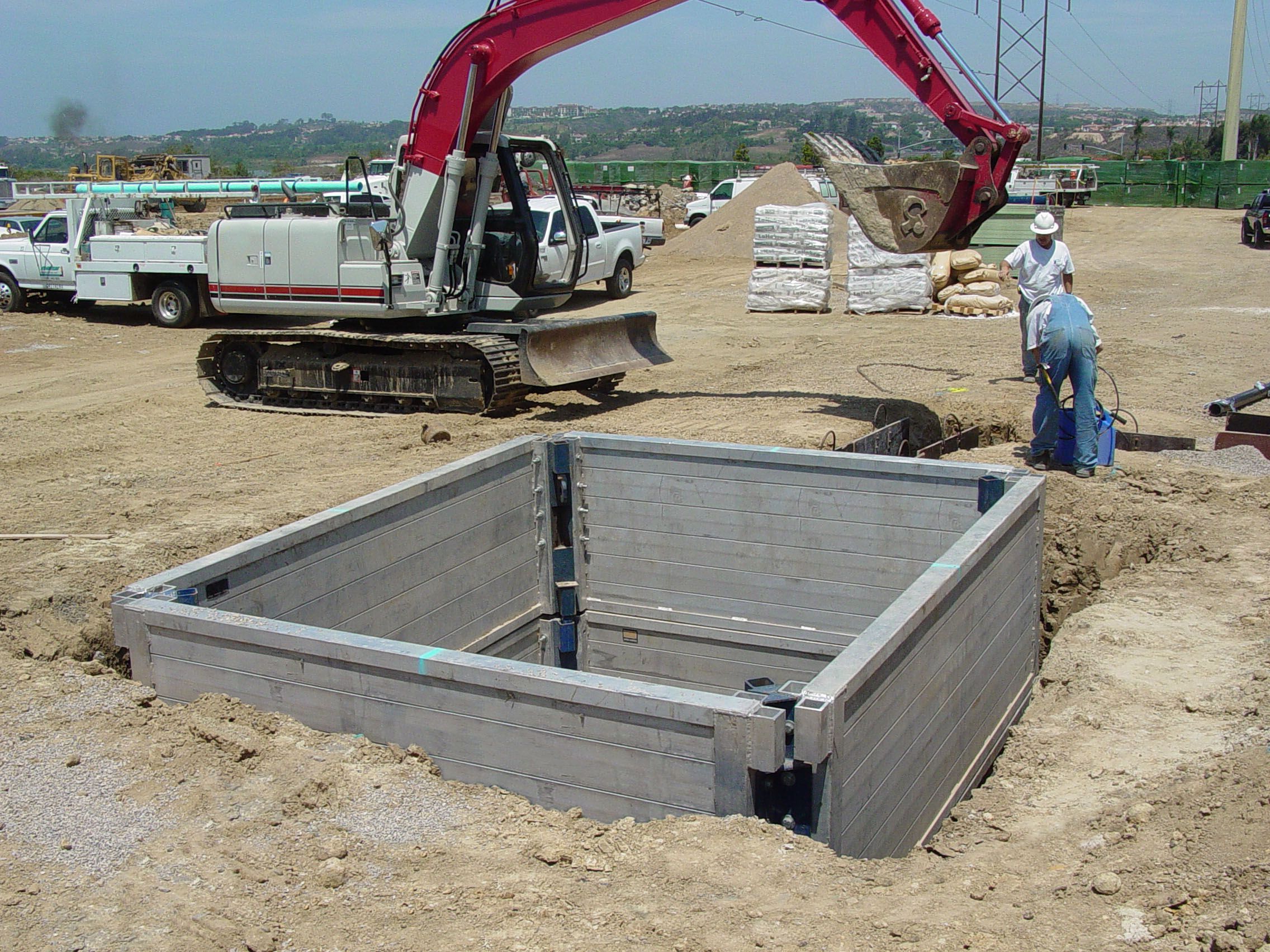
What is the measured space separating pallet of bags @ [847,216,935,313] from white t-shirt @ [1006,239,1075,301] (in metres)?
7.86

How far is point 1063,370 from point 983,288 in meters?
10.5

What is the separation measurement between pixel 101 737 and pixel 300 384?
8830mm

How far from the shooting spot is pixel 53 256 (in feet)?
68.1

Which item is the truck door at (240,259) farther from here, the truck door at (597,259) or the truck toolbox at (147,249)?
the truck door at (597,259)

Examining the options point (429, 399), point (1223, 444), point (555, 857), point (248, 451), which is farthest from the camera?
point (429, 399)

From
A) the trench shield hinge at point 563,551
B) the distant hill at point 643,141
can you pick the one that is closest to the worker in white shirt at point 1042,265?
the trench shield hinge at point 563,551

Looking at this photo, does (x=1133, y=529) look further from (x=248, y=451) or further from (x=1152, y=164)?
(x=1152, y=164)

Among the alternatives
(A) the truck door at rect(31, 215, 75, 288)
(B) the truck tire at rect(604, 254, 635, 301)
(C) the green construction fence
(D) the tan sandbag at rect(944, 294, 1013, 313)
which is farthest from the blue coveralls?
(C) the green construction fence

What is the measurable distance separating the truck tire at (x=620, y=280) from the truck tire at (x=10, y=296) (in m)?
10.5

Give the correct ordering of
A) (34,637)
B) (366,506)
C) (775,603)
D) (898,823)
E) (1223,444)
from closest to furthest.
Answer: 1. (898,823)
2. (366,506)
3. (34,637)
4. (775,603)
5. (1223,444)

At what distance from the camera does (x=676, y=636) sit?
7.25 metres

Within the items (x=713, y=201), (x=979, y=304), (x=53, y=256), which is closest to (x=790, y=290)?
(x=979, y=304)

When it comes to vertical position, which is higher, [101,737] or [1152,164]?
[1152,164]

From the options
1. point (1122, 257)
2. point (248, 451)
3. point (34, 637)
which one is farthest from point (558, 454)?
point (1122, 257)
